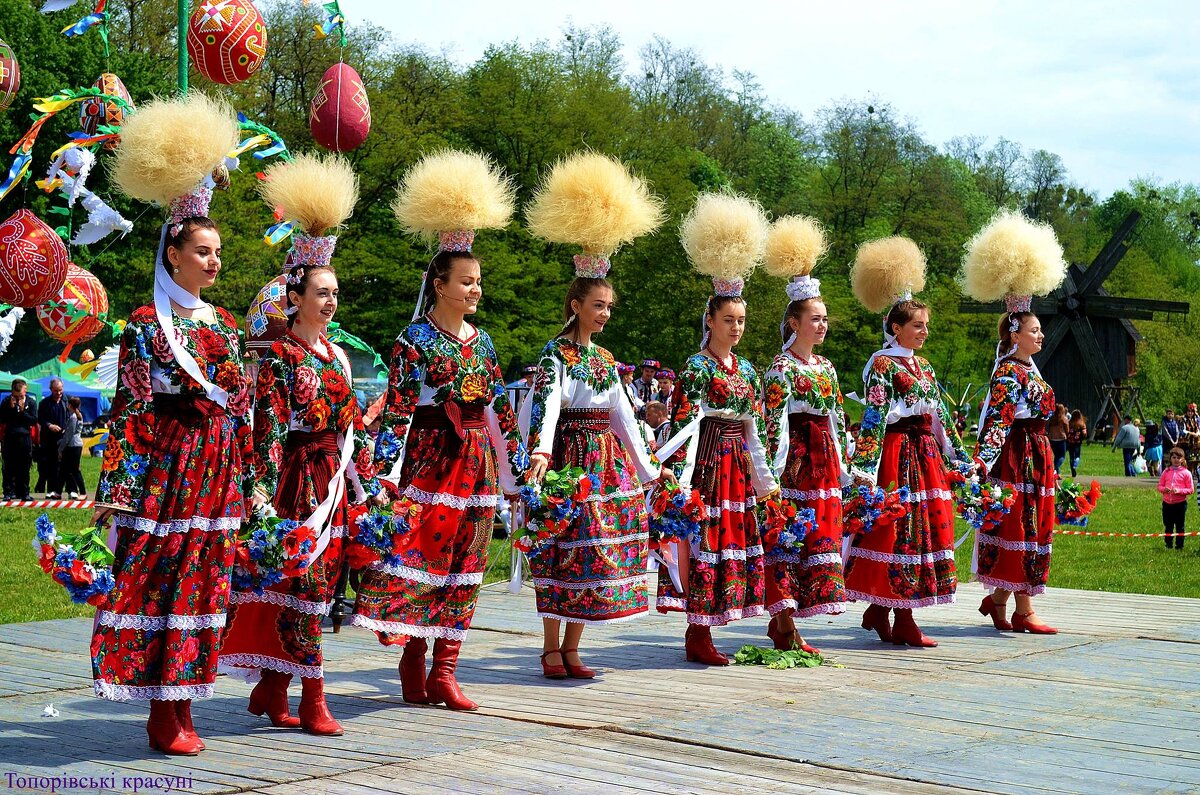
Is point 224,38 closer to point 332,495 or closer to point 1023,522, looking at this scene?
point 332,495

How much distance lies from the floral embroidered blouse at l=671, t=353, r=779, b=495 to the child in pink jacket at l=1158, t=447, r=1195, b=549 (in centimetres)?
945

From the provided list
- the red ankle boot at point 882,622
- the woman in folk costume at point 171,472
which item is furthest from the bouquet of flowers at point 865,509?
the woman in folk costume at point 171,472

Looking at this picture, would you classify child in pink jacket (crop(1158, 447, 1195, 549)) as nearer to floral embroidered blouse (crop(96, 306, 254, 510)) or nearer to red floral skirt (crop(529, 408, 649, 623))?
red floral skirt (crop(529, 408, 649, 623))

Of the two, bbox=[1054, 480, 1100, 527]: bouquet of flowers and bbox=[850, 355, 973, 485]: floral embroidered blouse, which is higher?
bbox=[850, 355, 973, 485]: floral embroidered blouse

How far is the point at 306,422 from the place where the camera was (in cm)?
577

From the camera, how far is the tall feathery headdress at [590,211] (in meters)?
7.21

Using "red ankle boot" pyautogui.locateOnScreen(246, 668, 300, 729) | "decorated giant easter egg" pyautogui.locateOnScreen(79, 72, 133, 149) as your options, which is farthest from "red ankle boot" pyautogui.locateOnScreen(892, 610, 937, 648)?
"decorated giant easter egg" pyautogui.locateOnScreen(79, 72, 133, 149)

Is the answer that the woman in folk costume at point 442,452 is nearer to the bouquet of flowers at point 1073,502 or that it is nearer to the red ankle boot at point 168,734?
the red ankle boot at point 168,734

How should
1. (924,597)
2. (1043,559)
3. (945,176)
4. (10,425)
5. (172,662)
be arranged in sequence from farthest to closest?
(945,176) < (10,425) < (1043,559) < (924,597) < (172,662)

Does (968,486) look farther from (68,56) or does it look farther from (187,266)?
(68,56)

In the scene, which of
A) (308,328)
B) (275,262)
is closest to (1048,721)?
(308,328)

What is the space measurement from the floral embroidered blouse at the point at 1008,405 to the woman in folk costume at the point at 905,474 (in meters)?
0.19

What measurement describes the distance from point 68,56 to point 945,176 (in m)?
32.5

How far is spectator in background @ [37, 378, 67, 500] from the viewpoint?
19.9 meters
